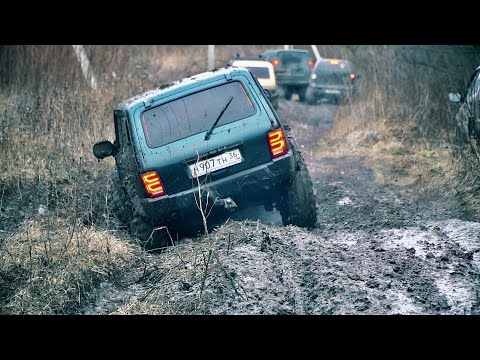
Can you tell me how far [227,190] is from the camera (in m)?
6.43

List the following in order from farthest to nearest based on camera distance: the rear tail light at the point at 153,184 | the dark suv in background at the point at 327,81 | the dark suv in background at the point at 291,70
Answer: the dark suv in background at the point at 291,70 → the dark suv in background at the point at 327,81 → the rear tail light at the point at 153,184

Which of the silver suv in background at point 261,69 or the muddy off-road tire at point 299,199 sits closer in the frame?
the muddy off-road tire at point 299,199

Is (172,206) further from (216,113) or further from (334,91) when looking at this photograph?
(334,91)

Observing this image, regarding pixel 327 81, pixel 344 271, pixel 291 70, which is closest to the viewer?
pixel 344 271

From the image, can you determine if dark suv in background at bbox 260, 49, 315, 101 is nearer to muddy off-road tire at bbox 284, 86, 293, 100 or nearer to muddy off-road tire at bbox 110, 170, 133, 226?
muddy off-road tire at bbox 284, 86, 293, 100

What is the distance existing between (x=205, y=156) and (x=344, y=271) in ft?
5.94

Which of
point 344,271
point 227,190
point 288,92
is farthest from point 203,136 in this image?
point 288,92

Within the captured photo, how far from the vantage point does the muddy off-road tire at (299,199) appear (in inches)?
264

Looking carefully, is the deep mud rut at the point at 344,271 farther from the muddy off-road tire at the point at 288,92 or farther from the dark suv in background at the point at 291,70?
the muddy off-road tire at the point at 288,92

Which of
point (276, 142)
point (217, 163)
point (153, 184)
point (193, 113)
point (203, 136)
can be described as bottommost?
point (153, 184)

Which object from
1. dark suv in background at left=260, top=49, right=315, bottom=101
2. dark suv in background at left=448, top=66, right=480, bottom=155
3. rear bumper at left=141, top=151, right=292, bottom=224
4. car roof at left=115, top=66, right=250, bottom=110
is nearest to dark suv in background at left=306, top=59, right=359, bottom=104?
dark suv in background at left=260, top=49, right=315, bottom=101

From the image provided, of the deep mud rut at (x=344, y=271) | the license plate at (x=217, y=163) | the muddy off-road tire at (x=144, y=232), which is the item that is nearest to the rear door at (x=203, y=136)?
the license plate at (x=217, y=163)

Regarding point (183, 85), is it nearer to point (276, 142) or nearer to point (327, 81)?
point (276, 142)

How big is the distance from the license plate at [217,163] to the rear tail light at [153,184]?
0.33 m
